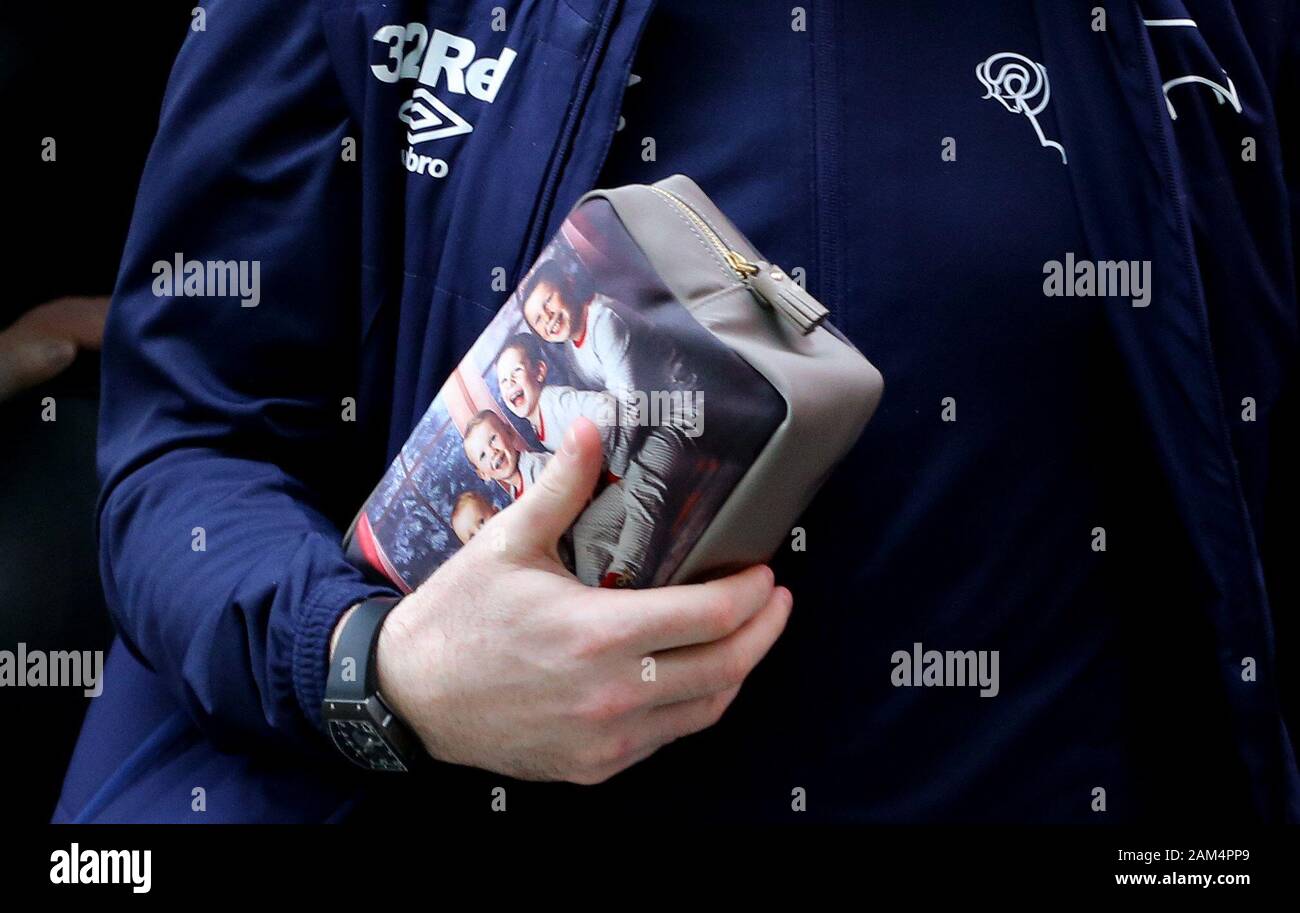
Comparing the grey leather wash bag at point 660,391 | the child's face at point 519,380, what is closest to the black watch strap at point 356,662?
the grey leather wash bag at point 660,391

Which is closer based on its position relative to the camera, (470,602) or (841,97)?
(470,602)

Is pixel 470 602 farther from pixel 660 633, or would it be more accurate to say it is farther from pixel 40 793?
pixel 40 793

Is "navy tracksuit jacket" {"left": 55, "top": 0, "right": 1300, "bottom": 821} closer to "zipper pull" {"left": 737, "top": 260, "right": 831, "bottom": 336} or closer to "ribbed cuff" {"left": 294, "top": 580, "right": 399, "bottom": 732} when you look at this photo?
"ribbed cuff" {"left": 294, "top": 580, "right": 399, "bottom": 732}

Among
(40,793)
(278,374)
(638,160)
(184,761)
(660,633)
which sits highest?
(638,160)

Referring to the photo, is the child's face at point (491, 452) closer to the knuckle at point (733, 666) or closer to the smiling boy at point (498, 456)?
the smiling boy at point (498, 456)

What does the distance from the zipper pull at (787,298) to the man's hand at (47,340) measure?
121cm

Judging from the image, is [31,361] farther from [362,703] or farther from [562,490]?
[562,490]

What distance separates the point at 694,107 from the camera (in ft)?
3.96

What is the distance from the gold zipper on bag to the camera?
1029 mm

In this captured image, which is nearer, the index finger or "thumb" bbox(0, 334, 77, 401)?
the index finger

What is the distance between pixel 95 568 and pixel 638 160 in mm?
1208

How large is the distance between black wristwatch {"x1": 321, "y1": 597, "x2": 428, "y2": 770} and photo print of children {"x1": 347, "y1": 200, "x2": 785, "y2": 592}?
0.10 m

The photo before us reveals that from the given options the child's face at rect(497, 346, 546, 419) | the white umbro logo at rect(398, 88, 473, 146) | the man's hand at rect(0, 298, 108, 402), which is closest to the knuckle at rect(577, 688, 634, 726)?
the child's face at rect(497, 346, 546, 419)
